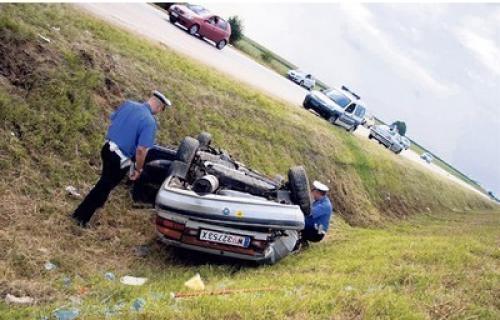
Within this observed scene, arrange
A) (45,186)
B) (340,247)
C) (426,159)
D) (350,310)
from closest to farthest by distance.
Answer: (350,310) < (45,186) < (340,247) < (426,159)

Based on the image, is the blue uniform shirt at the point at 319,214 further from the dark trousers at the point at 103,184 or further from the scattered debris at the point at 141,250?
the dark trousers at the point at 103,184

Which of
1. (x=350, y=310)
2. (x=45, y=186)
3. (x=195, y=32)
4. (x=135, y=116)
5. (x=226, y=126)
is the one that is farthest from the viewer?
(x=195, y=32)

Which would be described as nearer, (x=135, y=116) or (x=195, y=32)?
(x=135, y=116)

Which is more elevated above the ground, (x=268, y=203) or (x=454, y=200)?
(x=268, y=203)

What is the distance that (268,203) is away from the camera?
19.6ft

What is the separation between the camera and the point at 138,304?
13.3 ft

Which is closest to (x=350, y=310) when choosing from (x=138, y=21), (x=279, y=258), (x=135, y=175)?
(x=279, y=258)

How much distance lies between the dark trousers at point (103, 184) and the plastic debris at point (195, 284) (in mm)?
1576

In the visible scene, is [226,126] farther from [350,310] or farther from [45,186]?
[350,310]

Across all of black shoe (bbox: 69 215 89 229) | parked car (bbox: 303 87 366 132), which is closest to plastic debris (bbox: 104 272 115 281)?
black shoe (bbox: 69 215 89 229)

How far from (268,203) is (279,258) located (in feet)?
3.83

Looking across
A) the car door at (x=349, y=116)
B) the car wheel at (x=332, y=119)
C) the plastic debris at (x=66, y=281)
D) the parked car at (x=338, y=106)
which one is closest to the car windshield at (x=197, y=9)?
the parked car at (x=338, y=106)

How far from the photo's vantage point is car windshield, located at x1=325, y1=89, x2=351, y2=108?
23.6m

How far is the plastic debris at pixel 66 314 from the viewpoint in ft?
12.3
